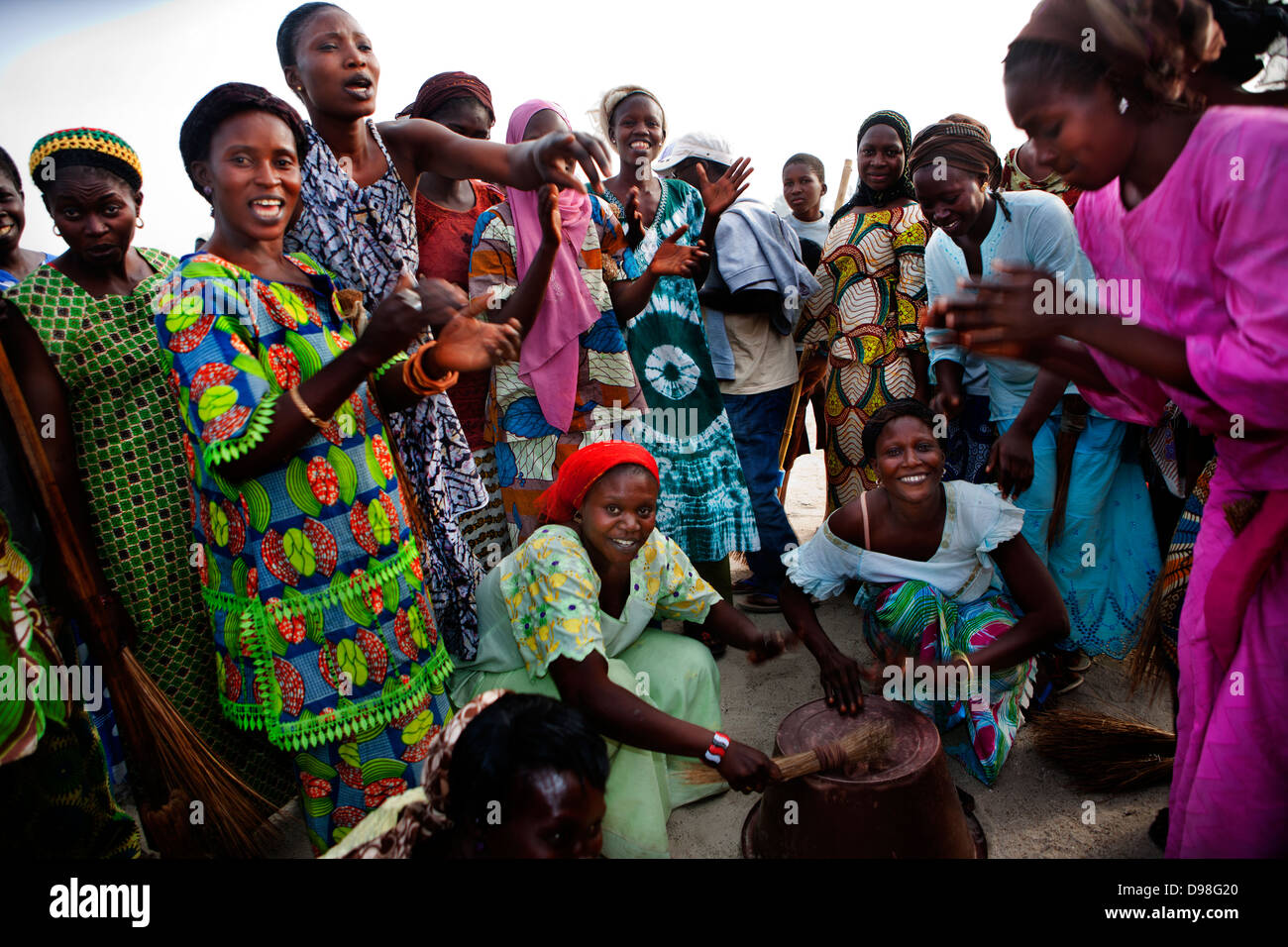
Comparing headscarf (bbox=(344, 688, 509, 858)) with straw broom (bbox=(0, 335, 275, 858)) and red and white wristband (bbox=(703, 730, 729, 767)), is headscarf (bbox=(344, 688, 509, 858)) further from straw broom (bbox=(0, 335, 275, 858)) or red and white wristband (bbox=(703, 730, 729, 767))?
straw broom (bbox=(0, 335, 275, 858))

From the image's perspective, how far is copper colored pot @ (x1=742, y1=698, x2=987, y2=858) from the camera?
7.34ft

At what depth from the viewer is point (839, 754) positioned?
231 cm

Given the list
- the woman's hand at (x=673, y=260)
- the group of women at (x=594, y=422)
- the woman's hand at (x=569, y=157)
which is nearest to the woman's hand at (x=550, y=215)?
the group of women at (x=594, y=422)

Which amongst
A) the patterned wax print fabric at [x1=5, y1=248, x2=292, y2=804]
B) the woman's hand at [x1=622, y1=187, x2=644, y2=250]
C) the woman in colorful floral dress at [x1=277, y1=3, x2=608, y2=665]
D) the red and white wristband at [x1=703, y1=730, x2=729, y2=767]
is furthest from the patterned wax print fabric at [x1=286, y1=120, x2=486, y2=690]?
the woman's hand at [x1=622, y1=187, x2=644, y2=250]

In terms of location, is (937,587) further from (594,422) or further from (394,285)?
(394,285)

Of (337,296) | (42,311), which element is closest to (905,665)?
(337,296)

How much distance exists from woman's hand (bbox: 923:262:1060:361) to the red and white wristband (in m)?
1.25

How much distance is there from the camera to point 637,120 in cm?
402

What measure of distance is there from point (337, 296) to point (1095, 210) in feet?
6.55

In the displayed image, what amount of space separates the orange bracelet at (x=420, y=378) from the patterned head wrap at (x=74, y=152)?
51.8 inches

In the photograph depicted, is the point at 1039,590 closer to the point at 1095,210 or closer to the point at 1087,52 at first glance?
the point at 1095,210

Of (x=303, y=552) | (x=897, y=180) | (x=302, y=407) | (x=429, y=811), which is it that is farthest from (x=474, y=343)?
(x=897, y=180)

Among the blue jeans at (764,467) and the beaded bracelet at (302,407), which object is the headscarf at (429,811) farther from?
the blue jeans at (764,467)

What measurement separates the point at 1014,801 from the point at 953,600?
0.74 meters
